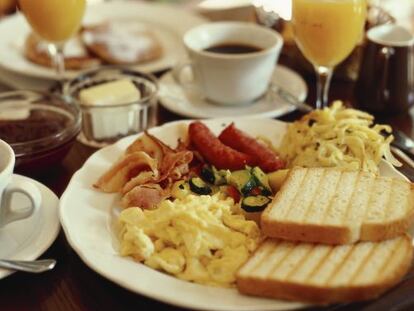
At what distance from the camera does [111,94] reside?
2150 millimetres

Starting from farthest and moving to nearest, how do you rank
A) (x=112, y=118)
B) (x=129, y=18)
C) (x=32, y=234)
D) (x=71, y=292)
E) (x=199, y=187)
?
(x=129, y=18), (x=112, y=118), (x=199, y=187), (x=32, y=234), (x=71, y=292)

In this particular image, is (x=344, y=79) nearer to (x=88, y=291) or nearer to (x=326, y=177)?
(x=326, y=177)

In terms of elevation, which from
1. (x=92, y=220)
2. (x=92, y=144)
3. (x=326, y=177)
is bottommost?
(x=92, y=144)

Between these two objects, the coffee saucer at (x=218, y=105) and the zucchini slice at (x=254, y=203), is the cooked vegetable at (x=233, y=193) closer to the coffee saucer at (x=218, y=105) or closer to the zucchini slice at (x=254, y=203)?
the zucchini slice at (x=254, y=203)

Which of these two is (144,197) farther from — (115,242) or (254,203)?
(254,203)

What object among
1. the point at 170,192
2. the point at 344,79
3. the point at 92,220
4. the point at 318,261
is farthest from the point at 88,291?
the point at 344,79

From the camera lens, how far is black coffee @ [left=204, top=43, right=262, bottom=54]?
2.44 m

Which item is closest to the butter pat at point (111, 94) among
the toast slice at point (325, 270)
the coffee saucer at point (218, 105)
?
the coffee saucer at point (218, 105)

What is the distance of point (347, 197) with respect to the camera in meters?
1.51

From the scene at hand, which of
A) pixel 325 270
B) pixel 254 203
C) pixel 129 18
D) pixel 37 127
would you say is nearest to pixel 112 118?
pixel 37 127

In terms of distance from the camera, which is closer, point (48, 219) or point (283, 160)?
point (48, 219)

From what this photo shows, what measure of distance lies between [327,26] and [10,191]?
1.14 metres

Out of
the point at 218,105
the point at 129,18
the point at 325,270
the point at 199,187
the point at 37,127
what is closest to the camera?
the point at 325,270

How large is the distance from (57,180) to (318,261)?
0.95m
